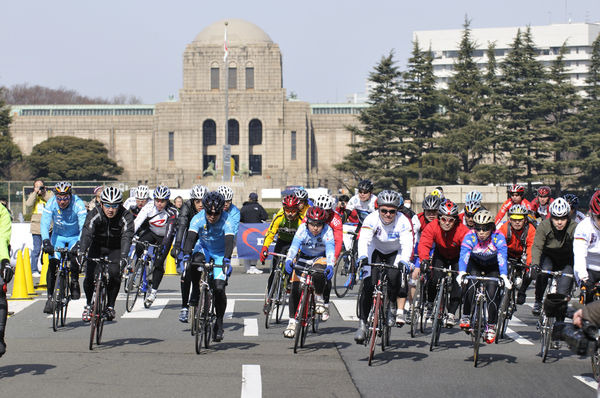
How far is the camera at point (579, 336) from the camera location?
5859mm

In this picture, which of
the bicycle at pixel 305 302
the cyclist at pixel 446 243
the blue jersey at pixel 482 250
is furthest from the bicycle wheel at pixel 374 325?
the cyclist at pixel 446 243

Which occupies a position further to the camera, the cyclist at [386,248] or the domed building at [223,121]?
the domed building at [223,121]

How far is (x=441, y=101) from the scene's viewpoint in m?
63.1

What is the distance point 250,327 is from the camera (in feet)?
42.3

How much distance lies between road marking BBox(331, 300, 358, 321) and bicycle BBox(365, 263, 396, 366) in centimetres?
354

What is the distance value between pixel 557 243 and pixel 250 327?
4.26 m

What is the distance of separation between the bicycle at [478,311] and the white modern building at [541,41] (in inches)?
5176

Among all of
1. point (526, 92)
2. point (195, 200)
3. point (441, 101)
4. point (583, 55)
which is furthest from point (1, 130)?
point (583, 55)

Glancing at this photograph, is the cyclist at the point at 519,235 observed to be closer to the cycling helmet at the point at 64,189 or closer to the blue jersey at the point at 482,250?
the blue jersey at the point at 482,250

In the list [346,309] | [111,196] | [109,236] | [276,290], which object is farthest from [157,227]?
[111,196]

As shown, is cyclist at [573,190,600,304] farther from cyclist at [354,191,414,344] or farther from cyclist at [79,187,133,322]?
cyclist at [79,187,133,322]

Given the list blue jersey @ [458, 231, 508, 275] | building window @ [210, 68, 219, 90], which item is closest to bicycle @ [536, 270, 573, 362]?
blue jersey @ [458, 231, 508, 275]

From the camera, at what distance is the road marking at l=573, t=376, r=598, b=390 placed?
351 inches

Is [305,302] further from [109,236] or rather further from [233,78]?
[233,78]
